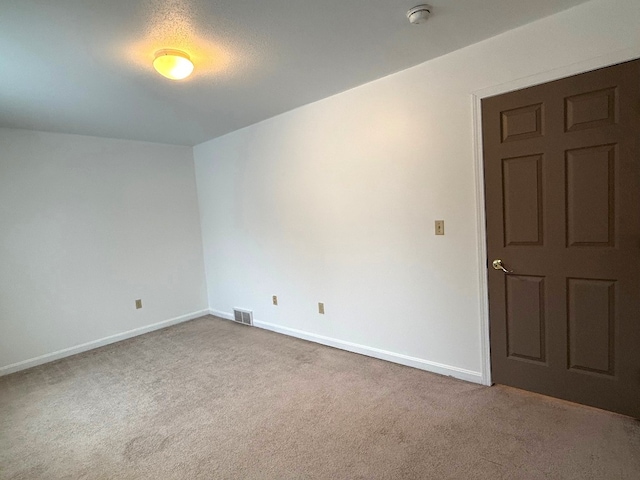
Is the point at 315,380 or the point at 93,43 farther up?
the point at 93,43

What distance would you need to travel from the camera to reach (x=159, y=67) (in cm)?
208

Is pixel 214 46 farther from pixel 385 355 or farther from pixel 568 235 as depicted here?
pixel 385 355

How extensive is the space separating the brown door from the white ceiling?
0.56 meters

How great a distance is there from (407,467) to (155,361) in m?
2.67

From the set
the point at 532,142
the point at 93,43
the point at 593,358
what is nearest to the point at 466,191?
the point at 532,142

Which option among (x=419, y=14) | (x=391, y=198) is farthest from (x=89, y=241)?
(x=419, y=14)

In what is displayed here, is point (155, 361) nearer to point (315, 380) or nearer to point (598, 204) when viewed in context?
point (315, 380)

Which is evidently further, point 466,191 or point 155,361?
point 155,361

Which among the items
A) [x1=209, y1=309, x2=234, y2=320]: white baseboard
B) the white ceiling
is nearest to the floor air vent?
[x1=209, y1=309, x2=234, y2=320]: white baseboard

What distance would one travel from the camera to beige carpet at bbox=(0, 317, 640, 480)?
5.65 ft

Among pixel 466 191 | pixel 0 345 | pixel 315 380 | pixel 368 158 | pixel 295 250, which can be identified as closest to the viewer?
pixel 466 191

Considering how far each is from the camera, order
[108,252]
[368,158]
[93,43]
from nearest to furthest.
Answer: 1. [93,43]
2. [368,158]
3. [108,252]

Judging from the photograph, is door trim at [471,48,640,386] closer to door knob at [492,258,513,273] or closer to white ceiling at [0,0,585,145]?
door knob at [492,258,513,273]

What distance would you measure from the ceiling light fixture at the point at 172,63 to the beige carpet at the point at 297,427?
7.61 feet
